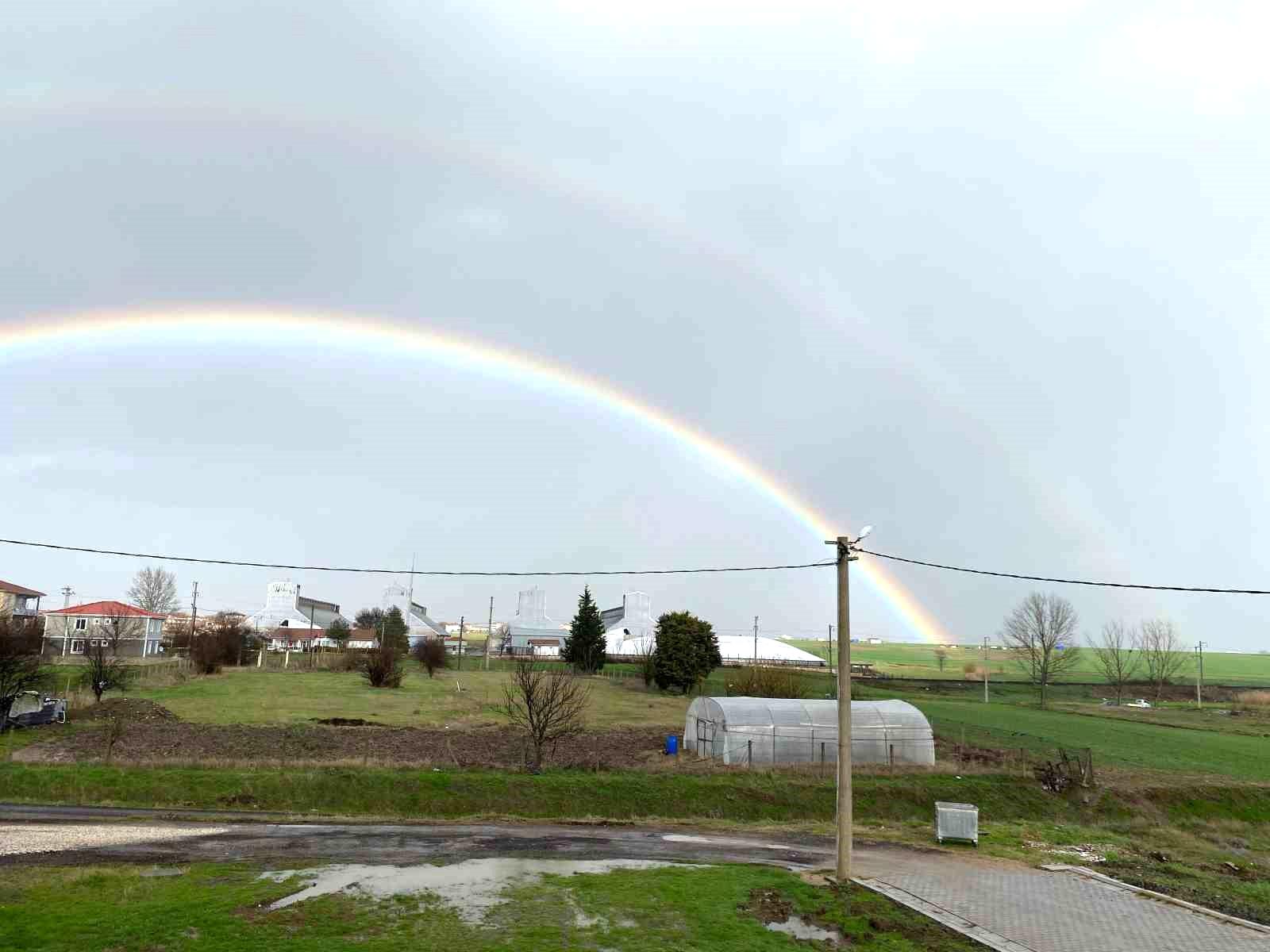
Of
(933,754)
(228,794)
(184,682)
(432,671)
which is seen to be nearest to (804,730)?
(933,754)

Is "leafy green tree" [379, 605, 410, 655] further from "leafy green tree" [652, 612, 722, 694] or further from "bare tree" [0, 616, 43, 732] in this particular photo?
"bare tree" [0, 616, 43, 732]

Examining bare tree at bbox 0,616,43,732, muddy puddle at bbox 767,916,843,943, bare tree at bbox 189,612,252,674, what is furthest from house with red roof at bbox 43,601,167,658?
muddy puddle at bbox 767,916,843,943

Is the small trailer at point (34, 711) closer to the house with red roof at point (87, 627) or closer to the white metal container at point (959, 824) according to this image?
the white metal container at point (959, 824)

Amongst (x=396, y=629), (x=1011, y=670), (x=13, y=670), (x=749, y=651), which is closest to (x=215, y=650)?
(x=13, y=670)

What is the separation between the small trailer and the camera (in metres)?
40.8

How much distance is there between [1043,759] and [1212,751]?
1739 centimetres

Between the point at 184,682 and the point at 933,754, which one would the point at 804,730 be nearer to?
the point at 933,754

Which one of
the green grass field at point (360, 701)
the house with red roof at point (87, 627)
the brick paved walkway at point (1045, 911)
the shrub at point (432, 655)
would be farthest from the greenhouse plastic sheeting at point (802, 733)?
the house with red roof at point (87, 627)

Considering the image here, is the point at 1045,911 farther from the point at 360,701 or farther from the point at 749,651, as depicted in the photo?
the point at 749,651

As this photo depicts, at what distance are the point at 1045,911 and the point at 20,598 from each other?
13307cm

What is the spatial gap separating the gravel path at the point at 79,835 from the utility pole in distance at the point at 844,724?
1785cm

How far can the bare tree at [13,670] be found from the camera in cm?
3953

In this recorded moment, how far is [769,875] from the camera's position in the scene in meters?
20.1

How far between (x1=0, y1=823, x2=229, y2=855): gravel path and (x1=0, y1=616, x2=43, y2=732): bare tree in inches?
728
